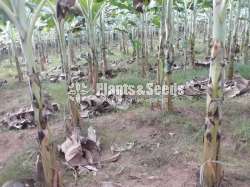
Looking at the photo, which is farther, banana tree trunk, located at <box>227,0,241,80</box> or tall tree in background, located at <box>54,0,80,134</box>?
banana tree trunk, located at <box>227,0,241,80</box>

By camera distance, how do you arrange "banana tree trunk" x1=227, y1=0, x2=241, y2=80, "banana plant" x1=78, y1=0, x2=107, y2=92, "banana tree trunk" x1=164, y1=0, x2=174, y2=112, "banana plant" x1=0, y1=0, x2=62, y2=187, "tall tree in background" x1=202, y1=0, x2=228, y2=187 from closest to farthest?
"tall tree in background" x1=202, y1=0, x2=228, y2=187, "banana plant" x1=0, y1=0, x2=62, y2=187, "banana tree trunk" x1=164, y1=0, x2=174, y2=112, "banana plant" x1=78, y1=0, x2=107, y2=92, "banana tree trunk" x1=227, y1=0, x2=241, y2=80

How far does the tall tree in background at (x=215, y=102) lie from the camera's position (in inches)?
122

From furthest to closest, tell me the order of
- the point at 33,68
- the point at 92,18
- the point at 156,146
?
the point at 92,18 < the point at 156,146 < the point at 33,68

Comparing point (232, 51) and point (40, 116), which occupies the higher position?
point (232, 51)

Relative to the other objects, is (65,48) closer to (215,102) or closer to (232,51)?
(215,102)

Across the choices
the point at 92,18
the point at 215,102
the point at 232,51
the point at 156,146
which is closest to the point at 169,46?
the point at 156,146

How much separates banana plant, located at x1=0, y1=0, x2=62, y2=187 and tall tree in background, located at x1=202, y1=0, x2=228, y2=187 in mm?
1647

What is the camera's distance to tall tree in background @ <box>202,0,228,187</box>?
3.11 meters

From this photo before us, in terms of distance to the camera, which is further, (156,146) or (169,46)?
(169,46)

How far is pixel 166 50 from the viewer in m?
5.46

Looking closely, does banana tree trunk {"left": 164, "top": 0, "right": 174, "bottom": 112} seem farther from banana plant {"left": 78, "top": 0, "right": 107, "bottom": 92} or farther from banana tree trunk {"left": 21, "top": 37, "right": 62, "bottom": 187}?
banana tree trunk {"left": 21, "top": 37, "right": 62, "bottom": 187}

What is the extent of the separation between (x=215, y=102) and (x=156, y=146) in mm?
1923

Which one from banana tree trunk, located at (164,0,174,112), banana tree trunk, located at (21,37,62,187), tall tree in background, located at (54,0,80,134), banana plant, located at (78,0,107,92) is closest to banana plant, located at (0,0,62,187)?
banana tree trunk, located at (21,37,62,187)

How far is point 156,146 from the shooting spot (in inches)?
195
